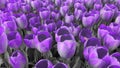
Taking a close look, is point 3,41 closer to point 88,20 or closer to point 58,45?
point 58,45

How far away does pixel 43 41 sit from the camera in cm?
67

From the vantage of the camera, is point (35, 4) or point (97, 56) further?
point (35, 4)

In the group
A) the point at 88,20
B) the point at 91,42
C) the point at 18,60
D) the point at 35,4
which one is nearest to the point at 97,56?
the point at 91,42

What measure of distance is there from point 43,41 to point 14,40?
0.08m

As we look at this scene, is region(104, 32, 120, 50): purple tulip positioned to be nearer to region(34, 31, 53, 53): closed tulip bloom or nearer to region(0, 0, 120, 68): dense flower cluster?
region(0, 0, 120, 68): dense flower cluster

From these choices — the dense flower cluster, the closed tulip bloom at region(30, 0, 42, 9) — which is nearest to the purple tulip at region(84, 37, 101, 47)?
the dense flower cluster

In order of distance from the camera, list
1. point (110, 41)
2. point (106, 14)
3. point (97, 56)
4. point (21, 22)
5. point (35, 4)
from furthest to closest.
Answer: point (35, 4) → point (106, 14) → point (21, 22) → point (110, 41) → point (97, 56)

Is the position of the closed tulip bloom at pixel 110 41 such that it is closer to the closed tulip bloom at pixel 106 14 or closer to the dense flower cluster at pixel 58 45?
the dense flower cluster at pixel 58 45

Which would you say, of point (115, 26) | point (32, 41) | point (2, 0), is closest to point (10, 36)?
point (32, 41)

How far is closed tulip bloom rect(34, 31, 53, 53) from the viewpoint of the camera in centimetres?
67

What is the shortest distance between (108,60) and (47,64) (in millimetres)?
132

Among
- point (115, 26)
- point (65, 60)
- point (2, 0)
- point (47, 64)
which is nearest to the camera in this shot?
point (47, 64)

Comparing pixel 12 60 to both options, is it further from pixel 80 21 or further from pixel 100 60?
pixel 80 21

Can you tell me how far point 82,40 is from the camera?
28.3 inches
